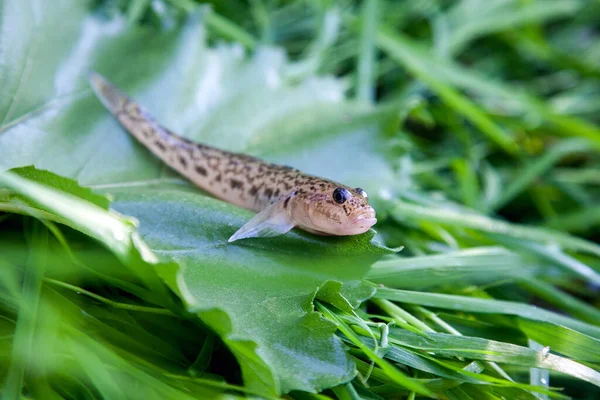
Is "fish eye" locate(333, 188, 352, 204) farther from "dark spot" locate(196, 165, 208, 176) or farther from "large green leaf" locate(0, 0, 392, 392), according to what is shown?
"dark spot" locate(196, 165, 208, 176)

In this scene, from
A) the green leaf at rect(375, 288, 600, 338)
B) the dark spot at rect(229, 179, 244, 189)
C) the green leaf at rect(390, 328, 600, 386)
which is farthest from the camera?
the dark spot at rect(229, 179, 244, 189)

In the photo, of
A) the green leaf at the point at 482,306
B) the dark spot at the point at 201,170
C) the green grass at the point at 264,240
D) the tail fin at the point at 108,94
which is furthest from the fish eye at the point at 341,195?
the tail fin at the point at 108,94

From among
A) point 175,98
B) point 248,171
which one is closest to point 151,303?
point 248,171

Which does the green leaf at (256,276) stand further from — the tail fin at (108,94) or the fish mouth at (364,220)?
the tail fin at (108,94)

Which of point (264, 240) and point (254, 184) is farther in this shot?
point (254, 184)

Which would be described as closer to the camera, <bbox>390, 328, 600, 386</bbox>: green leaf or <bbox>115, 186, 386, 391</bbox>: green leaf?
<bbox>115, 186, 386, 391</bbox>: green leaf

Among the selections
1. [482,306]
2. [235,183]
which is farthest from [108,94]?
[482,306]

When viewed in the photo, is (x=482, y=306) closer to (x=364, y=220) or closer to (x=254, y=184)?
(x=364, y=220)

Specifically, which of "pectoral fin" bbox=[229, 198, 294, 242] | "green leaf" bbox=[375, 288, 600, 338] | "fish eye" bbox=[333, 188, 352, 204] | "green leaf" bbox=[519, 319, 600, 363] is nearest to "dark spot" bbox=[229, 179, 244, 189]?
"pectoral fin" bbox=[229, 198, 294, 242]
